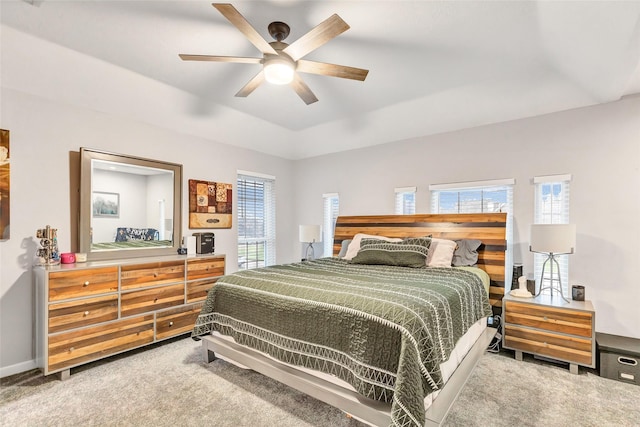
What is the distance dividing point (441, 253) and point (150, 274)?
3.20 metres

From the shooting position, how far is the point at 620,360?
2.59m

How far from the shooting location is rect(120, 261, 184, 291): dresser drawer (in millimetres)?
3031

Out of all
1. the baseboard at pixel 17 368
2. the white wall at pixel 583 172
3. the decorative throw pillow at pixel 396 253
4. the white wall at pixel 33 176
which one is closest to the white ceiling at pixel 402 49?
the white wall at pixel 583 172

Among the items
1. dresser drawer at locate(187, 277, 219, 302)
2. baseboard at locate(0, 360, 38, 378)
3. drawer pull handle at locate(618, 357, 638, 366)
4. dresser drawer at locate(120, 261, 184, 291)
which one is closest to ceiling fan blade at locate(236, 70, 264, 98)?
dresser drawer at locate(120, 261, 184, 291)

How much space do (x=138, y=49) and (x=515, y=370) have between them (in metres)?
4.45

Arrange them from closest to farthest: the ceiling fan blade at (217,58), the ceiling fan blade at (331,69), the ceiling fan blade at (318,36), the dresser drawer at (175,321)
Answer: the ceiling fan blade at (318,36) < the ceiling fan blade at (217,58) < the ceiling fan blade at (331,69) < the dresser drawer at (175,321)

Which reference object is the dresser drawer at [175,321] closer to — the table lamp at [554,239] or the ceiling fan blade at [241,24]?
the ceiling fan blade at [241,24]

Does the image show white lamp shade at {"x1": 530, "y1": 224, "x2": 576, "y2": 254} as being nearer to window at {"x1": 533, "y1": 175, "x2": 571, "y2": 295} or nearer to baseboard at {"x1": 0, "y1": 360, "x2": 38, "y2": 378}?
window at {"x1": 533, "y1": 175, "x2": 571, "y2": 295}

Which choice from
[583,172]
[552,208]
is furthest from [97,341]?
[583,172]

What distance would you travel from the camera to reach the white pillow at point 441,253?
341 cm

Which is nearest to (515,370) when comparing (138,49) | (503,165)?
(503,165)

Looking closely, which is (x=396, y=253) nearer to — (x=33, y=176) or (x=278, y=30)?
(x=278, y=30)

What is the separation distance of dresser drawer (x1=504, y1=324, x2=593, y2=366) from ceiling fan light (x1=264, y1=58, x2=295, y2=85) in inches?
124

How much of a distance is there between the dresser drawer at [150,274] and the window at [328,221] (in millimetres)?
2590
